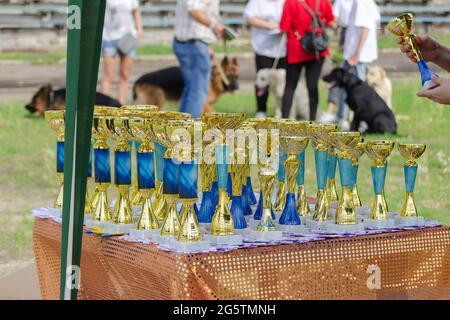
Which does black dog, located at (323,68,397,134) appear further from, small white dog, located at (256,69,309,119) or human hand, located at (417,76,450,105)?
human hand, located at (417,76,450,105)

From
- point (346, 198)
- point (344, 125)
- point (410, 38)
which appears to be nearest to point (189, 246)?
point (346, 198)

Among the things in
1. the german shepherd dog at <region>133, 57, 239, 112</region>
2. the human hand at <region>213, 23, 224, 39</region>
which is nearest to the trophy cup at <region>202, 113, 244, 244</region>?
the human hand at <region>213, 23, 224, 39</region>

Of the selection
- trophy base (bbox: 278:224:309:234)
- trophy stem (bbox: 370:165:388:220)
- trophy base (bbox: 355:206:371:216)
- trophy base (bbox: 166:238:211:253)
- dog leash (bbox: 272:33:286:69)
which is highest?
dog leash (bbox: 272:33:286:69)

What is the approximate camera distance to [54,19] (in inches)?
1051

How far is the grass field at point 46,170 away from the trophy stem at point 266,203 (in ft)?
9.96

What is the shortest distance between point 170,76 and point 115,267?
375 inches

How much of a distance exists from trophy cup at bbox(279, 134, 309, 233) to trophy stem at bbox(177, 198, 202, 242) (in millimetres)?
418

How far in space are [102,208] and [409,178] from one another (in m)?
1.15

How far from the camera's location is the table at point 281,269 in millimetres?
3459

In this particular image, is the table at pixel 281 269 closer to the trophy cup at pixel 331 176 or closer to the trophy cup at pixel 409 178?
the trophy cup at pixel 409 178

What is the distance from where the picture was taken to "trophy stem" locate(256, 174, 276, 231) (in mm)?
3701

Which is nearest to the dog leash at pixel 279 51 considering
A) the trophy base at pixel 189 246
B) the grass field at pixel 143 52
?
the trophy base at pixel 189 246

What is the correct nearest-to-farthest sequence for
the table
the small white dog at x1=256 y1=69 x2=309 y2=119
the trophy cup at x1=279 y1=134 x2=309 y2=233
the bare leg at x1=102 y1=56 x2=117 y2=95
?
the table
the trophy cup at x1=279 y1=134 x2=309 y2=233
the small white dog at x1=256 y1=69 x2=309 y2=119
the bare leg at x1=102 y1=56 x2=117 y2=95

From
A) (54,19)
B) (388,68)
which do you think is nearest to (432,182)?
(388,68)
